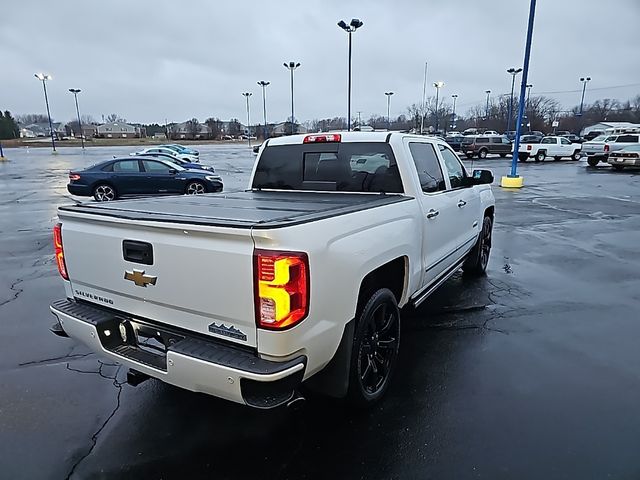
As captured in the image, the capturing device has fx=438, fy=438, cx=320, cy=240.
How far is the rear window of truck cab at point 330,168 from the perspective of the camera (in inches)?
156

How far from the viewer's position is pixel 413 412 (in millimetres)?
3135

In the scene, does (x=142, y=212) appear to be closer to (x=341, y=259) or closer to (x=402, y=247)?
(x=341, y=259)

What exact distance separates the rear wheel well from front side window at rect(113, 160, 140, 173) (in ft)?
43.3

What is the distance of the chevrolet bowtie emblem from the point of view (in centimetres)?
254

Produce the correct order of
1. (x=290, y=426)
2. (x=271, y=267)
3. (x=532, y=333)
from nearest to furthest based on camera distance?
(x=271, y=267), (x=290, y=426), (x=532, y=333)

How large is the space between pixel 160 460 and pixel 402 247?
6.97 ft

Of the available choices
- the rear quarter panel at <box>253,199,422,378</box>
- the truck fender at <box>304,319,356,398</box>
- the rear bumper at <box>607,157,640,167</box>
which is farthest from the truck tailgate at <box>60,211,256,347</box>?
the rear bumper at <box>607,157,640,167</box>

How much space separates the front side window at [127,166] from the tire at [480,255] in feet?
39.3

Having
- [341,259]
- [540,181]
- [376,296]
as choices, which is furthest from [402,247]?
[540,181]

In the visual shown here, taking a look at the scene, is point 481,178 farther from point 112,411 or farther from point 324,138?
point 112,411

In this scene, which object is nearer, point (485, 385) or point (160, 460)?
point (160, 460)

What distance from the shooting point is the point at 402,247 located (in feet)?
10.7

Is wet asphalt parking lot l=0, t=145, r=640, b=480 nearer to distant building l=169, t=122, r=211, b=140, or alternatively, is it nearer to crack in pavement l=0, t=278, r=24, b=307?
crack in pavement l=0, t=278, r=24, b=307

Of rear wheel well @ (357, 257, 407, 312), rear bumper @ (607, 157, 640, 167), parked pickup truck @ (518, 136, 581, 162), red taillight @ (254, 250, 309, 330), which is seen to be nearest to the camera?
red taillight @ (254, 250, 309, 330)
